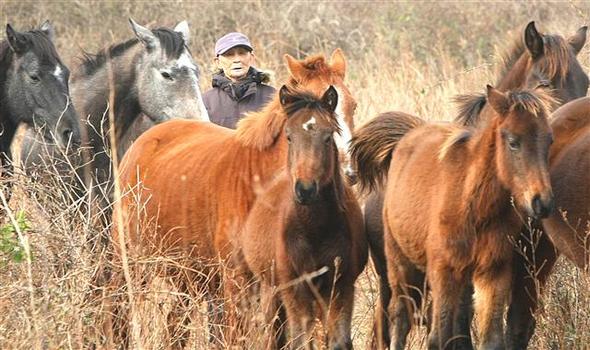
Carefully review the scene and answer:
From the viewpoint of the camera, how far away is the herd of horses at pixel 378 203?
21.7 feet

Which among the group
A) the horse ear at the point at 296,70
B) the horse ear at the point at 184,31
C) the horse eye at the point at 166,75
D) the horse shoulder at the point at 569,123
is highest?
the horse ear at the point at 296,70

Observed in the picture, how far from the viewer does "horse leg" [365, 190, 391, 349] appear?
7934 mm

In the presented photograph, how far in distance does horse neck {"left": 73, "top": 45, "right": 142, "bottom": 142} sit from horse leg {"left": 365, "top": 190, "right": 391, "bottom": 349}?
2581mm

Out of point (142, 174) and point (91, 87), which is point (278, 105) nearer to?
point (142, 174)

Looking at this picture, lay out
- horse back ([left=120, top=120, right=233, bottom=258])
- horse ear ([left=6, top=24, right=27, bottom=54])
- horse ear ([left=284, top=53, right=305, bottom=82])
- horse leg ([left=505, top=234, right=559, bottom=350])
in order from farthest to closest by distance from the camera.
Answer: horse ear ([left=6, top=24, right=27, bottom=54]), horse ear ([left=284, top=53, right=305, bottom=82]), horse back ([left=120, top=120, right=233, bottom=258]), horse leg ([left=505, top=234, right=559, bottom=350])

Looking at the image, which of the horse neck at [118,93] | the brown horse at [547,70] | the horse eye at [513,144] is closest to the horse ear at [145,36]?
the horse neck at [118,93]

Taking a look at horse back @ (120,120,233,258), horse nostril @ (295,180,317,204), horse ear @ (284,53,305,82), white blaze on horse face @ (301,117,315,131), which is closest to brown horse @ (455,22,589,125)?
horse ear @ (284,53,305,82)

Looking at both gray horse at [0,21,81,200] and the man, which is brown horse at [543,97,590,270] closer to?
the man

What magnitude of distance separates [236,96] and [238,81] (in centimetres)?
12

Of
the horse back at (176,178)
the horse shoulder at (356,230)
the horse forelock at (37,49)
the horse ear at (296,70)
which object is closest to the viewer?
the horse shoulder at (356,230)

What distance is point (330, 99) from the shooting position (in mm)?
6898

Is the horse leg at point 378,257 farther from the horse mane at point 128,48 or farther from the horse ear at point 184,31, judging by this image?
the horse ear at point 184,31

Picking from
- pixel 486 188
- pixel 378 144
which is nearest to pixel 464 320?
pixel 486 188

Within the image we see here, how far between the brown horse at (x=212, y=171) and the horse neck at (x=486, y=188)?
3.62 feet
